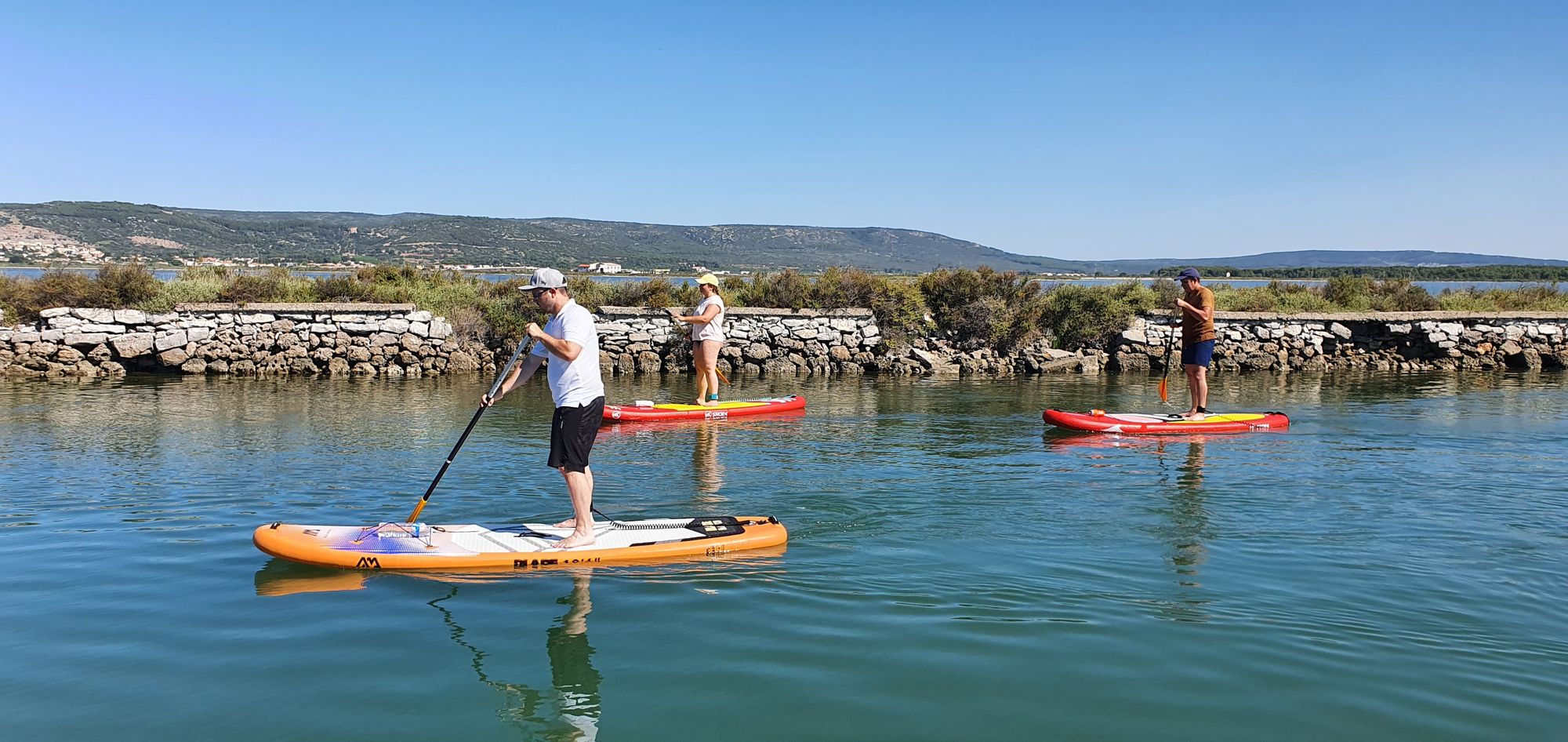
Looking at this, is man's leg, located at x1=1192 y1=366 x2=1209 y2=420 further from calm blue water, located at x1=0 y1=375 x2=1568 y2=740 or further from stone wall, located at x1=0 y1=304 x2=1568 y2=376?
stone wall, located at x1=0 y1=304 x2=1568 y2=376

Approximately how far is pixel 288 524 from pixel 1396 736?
22.4 feet

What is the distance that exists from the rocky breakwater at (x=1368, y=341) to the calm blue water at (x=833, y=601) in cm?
1225

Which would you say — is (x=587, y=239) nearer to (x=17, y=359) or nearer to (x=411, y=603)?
(x=17, y=359)

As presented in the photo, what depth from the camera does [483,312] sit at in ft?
78.8

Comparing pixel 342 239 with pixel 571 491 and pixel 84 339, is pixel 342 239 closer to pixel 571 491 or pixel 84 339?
pixel 84 339

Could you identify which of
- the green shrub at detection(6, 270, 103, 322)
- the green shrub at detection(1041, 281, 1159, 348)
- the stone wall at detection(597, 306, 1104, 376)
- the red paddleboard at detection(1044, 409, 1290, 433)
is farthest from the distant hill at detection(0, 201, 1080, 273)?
the red paddleboard at detection(1044, 409, 1290, 433)

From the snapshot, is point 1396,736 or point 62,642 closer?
point 1396,736

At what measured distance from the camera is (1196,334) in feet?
46.2

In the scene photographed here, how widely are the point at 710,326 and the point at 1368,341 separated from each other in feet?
59.6

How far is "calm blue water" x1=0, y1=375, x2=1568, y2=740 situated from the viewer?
4.90m

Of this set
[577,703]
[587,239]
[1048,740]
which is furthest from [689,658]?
[587,239]

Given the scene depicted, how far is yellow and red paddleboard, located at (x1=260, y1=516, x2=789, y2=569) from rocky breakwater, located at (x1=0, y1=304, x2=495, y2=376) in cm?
1501

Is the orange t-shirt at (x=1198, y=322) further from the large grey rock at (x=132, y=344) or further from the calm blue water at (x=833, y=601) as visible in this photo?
the large grey rock at (x=132, y=344)

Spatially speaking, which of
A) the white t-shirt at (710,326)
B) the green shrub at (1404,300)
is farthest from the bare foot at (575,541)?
the green shrub at (1404,300)
